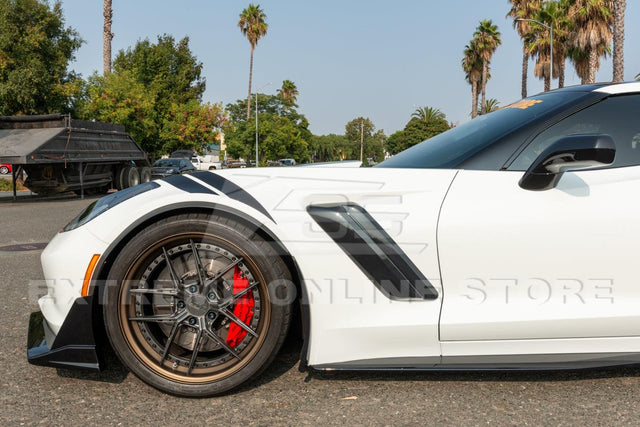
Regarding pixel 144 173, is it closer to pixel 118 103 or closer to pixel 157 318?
pixel 118 103

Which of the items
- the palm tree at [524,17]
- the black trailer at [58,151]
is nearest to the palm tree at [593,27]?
the palm tree at [524,17]

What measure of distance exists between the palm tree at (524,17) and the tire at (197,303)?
1580 inches

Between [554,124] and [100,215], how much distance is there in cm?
199

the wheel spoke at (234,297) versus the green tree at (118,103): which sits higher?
the green tree at (118,103)

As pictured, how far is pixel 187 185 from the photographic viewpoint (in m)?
2.28

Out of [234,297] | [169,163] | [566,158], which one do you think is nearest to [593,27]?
[169,163]

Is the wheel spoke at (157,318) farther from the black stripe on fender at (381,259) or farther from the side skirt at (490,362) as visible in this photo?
the black stripe on fender at (381,259)

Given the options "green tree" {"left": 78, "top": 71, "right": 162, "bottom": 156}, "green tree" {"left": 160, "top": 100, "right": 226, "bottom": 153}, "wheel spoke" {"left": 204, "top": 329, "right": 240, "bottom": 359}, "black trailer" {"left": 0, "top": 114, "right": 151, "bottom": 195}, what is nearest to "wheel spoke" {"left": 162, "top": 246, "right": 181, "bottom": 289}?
"wheel spoke" {"left": 204, "top": 329, "right": 240, "bottom": 359}

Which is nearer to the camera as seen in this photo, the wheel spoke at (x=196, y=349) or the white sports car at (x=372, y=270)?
the white sports car at (x=372, y=270)

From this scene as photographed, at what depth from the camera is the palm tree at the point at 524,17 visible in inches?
1519

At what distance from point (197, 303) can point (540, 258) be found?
140cm

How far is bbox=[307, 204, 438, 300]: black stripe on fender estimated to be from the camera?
6.91 feet

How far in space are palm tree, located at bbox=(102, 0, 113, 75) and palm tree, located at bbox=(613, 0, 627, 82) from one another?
25001mm

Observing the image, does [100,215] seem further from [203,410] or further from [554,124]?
[554,124]
